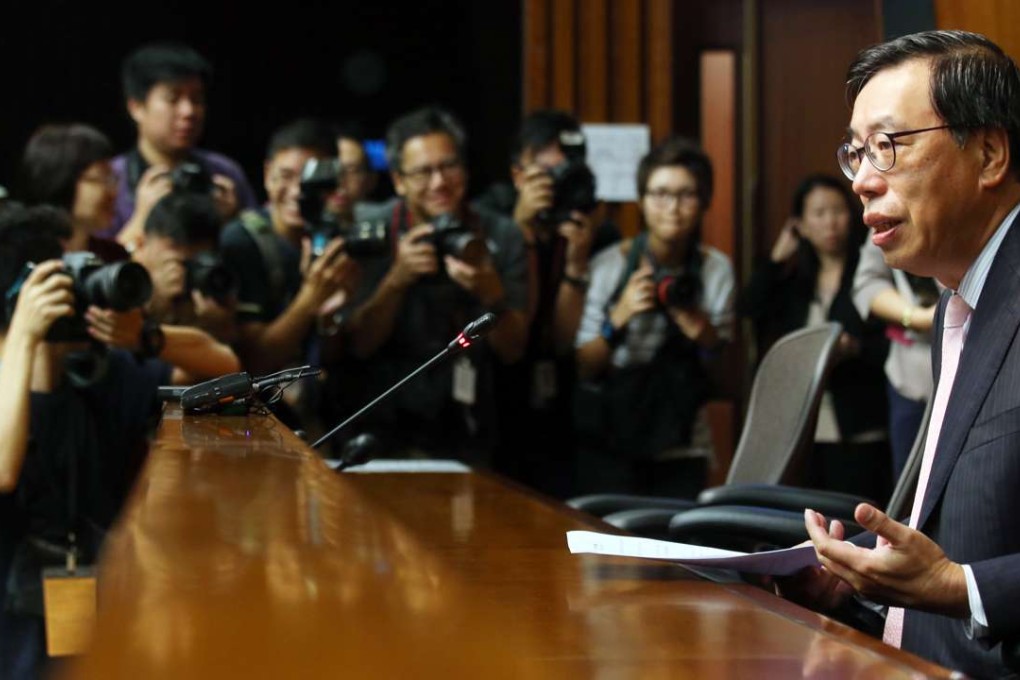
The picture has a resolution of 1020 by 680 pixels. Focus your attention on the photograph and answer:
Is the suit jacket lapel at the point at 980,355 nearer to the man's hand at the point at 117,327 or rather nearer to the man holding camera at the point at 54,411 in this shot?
the man holding camera at the point at 54,411

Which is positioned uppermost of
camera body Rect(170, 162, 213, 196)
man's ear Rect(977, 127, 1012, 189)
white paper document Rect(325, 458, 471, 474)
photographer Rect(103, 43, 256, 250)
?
photographer Rect(103, 43, 256, 250)

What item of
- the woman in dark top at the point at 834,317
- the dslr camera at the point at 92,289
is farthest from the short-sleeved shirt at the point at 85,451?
the woman in dark top at the point at 834,317

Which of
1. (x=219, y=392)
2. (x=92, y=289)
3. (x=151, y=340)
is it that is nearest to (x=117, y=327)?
(x=151, y=340)

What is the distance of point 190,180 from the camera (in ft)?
11.2

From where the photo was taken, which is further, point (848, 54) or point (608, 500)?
point (848, 54)

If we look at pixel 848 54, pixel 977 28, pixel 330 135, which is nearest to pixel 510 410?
pixel 330 135

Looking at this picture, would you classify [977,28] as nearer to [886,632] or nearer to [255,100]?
[886,632]

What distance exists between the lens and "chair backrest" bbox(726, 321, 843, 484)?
2.59 meters

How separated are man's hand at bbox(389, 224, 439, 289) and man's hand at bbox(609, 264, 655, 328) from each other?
547 millimetres

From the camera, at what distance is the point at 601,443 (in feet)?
12.0

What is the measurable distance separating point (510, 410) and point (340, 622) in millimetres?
2765

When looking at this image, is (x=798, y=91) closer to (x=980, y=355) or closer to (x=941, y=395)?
(x=941, y=395)

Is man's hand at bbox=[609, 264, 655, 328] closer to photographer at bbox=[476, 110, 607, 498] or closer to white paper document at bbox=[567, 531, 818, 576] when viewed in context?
photographer at bbox=[476, 110, 607, 498]

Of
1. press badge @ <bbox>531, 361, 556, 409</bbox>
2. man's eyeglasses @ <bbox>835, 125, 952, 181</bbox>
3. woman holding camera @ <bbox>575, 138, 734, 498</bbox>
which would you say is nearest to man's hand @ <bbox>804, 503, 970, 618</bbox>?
man's eyeglasses @ <bbox>835, 125, 952, 181</bbox>
